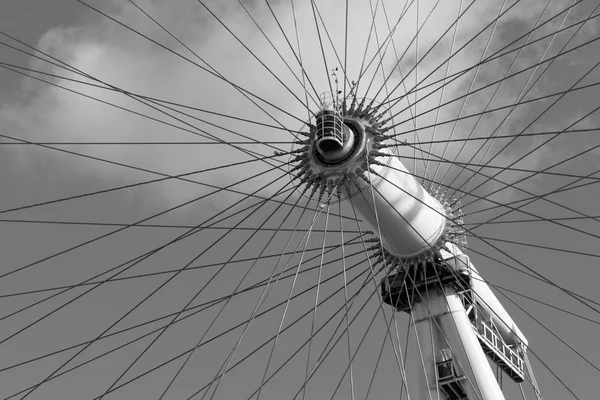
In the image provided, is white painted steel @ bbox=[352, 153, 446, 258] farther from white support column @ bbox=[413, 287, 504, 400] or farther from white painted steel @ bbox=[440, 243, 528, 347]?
white support column @ bbox=[413, 287, 504, 400]

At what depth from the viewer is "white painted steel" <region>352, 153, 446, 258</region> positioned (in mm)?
12194

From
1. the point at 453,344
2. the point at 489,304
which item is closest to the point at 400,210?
the point at 453,344

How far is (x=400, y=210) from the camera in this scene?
12531 mm

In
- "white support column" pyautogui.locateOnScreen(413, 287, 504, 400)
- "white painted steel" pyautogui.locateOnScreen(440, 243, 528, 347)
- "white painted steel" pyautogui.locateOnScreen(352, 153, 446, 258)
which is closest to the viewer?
"white painted steel" pyautogui.locateOnScreen(352, 153, 446, 258)

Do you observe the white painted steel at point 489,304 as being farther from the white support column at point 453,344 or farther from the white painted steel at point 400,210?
the white painted steel at point 400,210

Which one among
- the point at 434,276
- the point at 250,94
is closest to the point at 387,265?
the point at 434,276

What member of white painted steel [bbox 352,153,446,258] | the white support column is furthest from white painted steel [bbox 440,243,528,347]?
white painted steel [bbox 352,153,446,258]

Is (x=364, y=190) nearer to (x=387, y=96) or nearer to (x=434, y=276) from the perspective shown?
(x=387, y=96)

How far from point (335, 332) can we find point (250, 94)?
4677 millimetres

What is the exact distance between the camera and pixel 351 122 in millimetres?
11969

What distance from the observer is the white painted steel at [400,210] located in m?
12.2

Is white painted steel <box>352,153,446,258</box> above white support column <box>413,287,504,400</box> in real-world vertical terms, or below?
above

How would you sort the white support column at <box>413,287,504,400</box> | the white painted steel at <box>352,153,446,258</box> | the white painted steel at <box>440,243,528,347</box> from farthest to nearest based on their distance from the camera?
the white painted steel at <box>440,243,528,347</box> < the white support column at <box>413,287,504,400</box> < the white painted steel at <box>352,153,446,258</box>

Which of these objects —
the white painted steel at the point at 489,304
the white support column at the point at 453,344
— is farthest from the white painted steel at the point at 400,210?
the white support column at the point at 453,344
